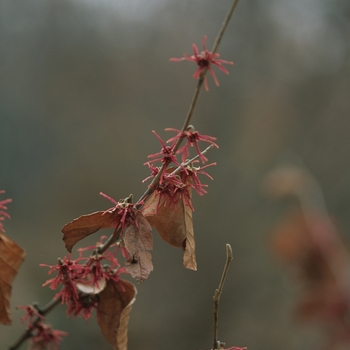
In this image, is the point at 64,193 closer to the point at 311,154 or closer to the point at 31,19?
the point at 31,19

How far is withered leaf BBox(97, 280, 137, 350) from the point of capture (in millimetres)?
401

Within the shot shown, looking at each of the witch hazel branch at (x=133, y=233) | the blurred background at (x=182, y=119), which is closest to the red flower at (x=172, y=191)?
the witch hazel branch at (x=133, y=233)

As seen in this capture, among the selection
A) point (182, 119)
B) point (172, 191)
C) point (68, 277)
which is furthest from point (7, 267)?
point (182, 119)

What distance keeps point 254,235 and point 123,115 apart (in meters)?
0.83

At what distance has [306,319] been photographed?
63cm

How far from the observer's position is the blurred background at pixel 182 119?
1914mm

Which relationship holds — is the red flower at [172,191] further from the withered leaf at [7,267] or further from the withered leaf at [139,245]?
the withered leaf at [7,267]

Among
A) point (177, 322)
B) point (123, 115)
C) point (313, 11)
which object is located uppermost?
point (313, 11)

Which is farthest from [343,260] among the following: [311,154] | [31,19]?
[31,19]

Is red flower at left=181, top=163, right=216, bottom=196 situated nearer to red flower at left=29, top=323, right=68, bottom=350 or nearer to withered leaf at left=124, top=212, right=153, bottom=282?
withered leaf at left=124, top=212, right=153, bottom=282

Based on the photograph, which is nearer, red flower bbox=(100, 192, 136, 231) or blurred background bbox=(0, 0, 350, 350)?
red flower bbox=(100, 192, 136, 231)

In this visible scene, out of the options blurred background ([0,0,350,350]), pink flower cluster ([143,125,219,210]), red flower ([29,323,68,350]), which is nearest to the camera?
pink flower cluster ([143,125,219,210])

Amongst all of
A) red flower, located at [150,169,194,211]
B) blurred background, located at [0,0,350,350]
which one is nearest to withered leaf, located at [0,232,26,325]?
red flower, located at [150,169,194,211]

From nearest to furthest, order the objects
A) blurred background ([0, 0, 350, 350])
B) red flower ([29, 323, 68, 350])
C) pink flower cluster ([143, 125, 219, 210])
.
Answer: pink flower cluster ([143, 125, 219, 210]) → red flower ([29, 323, 68, 350]) → blurred background ([0, 0, 350, 350])
